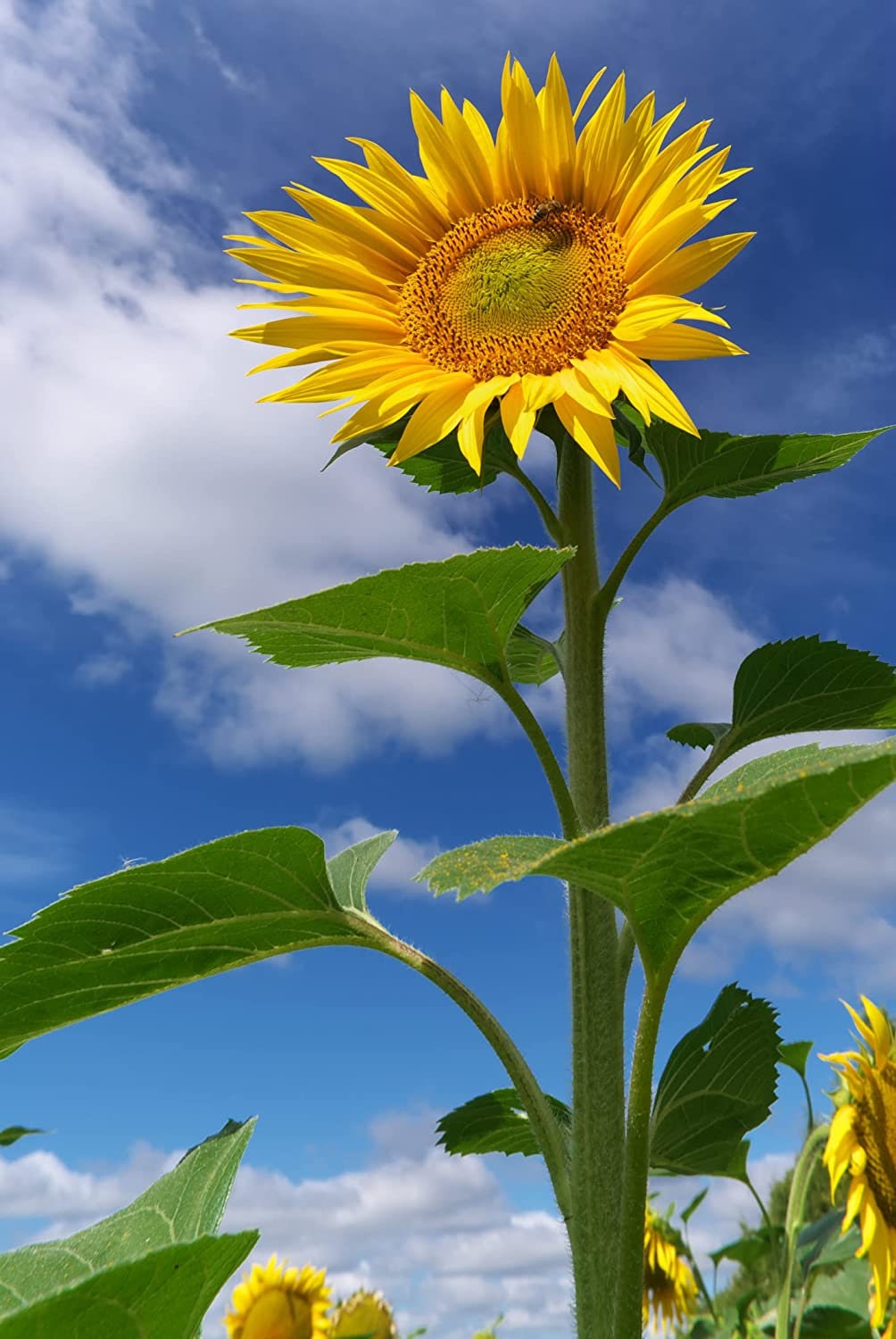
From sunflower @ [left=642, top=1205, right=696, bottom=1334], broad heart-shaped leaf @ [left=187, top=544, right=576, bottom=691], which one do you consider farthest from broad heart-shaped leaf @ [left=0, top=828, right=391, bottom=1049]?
sunflower @ [left=642, top=1205, right=696, bottom=1334]

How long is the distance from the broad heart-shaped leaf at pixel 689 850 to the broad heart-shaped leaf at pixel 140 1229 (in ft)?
1.16

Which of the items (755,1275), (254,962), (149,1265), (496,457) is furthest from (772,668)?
(755,1275)

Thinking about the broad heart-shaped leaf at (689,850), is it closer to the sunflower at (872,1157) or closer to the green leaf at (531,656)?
the green leaf at (531,656)

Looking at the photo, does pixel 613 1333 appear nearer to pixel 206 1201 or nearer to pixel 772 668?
pixel 206 1201

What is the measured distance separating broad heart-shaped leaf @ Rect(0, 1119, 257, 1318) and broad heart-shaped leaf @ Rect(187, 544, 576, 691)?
23.0 inches

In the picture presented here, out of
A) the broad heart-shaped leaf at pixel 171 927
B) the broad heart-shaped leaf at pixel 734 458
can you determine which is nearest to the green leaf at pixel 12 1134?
the broad heart-shaped leaf at pixel 171 927

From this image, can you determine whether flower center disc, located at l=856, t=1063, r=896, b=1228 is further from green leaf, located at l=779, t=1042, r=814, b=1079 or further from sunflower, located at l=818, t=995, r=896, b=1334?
green leaf, located at l=779, t=1042, r=814, b=1079

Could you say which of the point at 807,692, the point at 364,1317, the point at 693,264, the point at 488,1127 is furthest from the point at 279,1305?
the point at 693,264

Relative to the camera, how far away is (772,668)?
184cm

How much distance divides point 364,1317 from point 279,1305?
1.47 feet

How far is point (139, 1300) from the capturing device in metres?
0.63

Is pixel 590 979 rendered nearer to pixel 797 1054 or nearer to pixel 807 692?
pixel 807 692

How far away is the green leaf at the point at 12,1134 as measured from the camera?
1.95 meters

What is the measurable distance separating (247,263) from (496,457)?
534 mm
